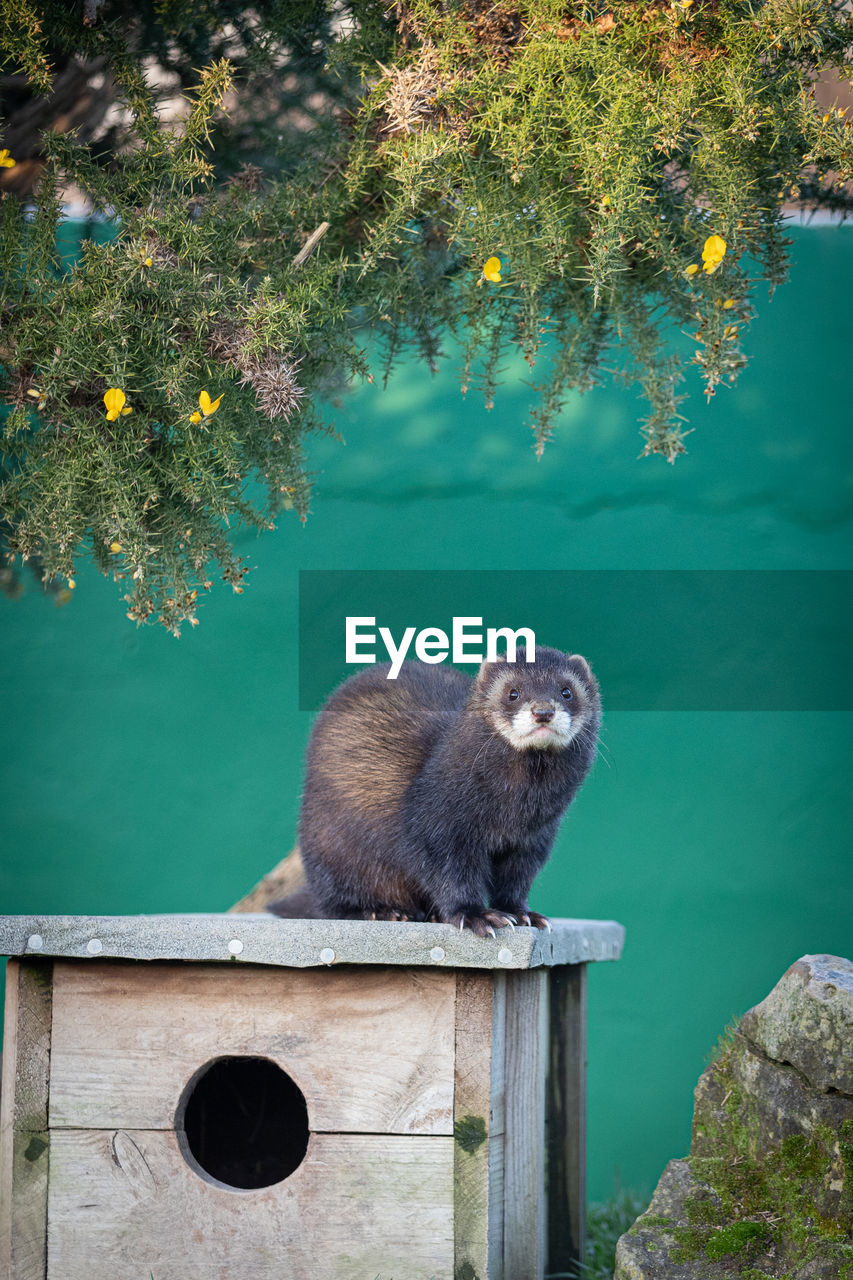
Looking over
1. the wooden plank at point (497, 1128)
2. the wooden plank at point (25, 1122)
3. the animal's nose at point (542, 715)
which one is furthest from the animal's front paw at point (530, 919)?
the wooden plank at point (25, 1122)

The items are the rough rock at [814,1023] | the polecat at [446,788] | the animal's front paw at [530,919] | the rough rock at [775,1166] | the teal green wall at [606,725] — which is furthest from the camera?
the teal green wall at [606,725]

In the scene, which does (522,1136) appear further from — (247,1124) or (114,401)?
(114,401)

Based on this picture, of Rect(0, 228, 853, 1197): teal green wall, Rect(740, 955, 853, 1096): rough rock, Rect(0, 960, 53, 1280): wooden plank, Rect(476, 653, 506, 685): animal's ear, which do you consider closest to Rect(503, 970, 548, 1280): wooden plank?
Rect(740, 955, 853, 1096): rough rock

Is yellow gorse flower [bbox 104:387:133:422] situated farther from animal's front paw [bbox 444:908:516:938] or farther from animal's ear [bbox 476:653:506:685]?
animal's front paw [bbox 444:908:516:938]

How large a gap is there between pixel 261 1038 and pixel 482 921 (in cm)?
50

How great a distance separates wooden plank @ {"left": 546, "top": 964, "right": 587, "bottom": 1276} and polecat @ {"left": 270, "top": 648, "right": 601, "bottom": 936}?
0.85m

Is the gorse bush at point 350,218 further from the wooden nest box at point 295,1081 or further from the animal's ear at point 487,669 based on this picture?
the wooden nest box at point 295,1081

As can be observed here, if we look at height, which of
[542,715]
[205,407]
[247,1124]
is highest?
[205,407]

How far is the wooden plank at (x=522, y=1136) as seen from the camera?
2531 mm

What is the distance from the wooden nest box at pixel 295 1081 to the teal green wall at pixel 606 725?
195 centimetres

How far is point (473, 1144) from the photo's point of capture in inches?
93.8

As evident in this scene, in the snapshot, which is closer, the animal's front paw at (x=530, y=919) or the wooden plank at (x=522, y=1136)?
the wooden plank at (x=522, y=1136)

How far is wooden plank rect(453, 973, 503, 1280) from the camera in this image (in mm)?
2377

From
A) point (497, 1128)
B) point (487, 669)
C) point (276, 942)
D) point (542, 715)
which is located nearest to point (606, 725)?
point (487, 669)
